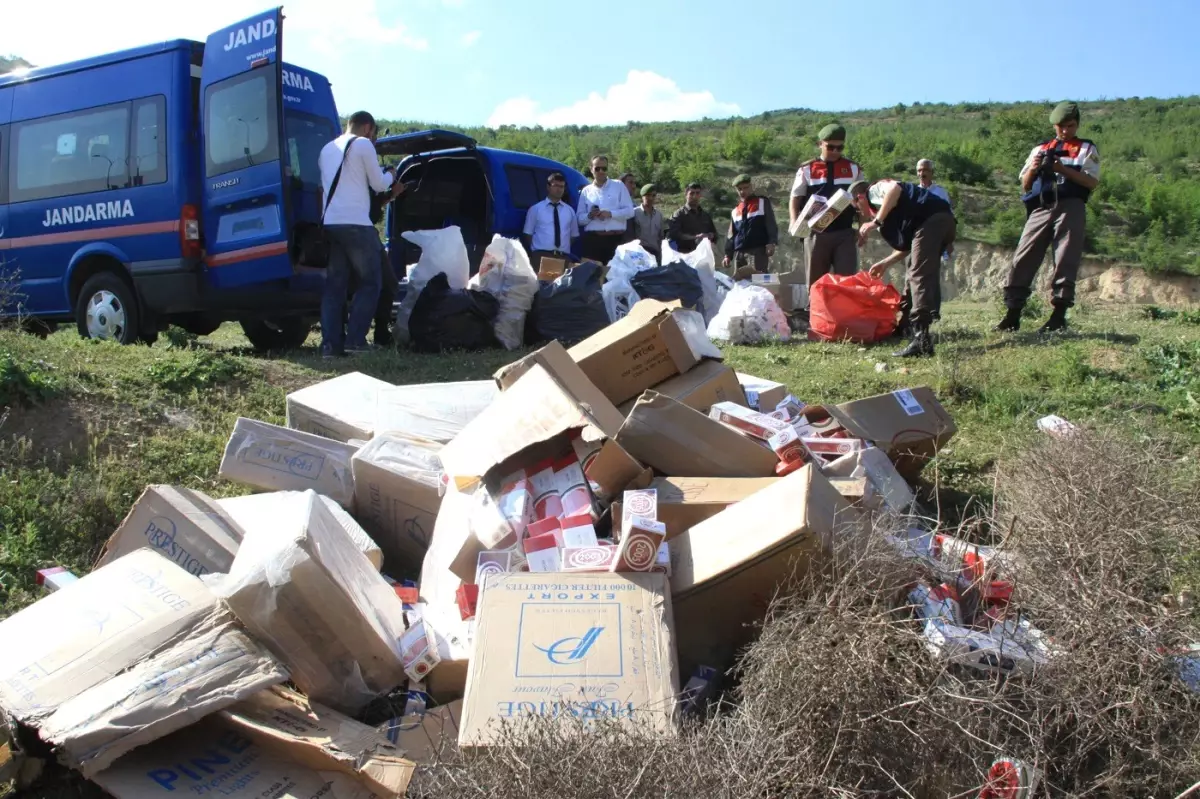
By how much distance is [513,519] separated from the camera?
282cm

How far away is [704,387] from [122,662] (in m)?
2.19

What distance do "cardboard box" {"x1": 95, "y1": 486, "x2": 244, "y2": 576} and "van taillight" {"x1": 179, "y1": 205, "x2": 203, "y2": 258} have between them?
3401mm

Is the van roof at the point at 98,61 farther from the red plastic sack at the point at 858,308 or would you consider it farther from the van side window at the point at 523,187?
the red plastic sack at the point at 858,308

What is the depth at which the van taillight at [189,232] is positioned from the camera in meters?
5.86

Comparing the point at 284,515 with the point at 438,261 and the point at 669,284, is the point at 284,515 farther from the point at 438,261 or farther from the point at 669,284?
the point at 669,284

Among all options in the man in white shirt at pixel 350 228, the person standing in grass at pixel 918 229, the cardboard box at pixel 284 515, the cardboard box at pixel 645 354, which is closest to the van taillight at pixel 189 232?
the man in white shirt at pixel 350 228

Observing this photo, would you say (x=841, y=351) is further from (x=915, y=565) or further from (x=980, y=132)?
(x=980, y=132)

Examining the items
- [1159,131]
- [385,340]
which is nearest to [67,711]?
[385,340]

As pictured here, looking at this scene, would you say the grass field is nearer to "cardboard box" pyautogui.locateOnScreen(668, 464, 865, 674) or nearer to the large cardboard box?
the large cardboard box

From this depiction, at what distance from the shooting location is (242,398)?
4.66 metres

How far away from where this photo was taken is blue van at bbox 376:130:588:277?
26.6ft

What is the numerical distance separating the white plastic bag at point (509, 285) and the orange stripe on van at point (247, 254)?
1398mm

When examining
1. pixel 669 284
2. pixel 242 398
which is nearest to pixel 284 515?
pixel 242 398

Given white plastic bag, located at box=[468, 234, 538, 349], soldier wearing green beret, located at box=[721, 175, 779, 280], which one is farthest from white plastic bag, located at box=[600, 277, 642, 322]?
soldier wearing green beret, located at box=[721, 175, 779, 280]
